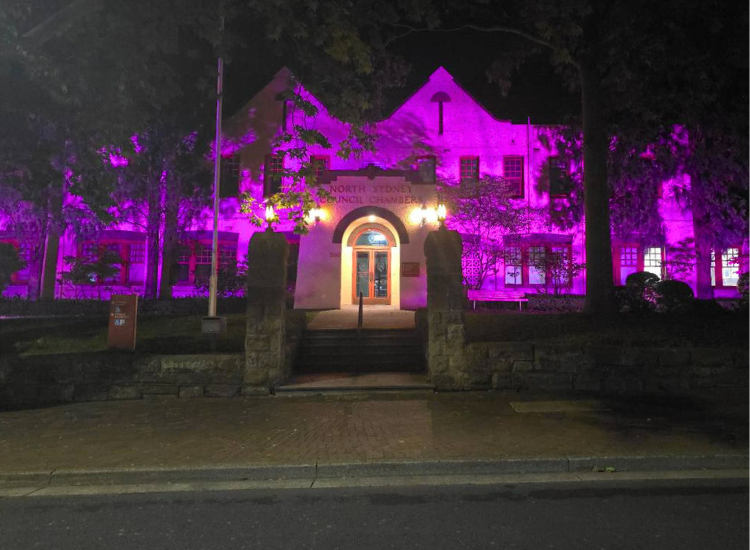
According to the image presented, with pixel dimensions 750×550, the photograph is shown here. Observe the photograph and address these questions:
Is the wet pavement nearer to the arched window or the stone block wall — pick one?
the stone block wall

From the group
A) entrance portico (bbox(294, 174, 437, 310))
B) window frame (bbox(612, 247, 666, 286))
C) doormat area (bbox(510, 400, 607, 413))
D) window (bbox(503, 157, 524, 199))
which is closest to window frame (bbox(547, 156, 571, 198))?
window (bbox(503, 157, 524, 199))

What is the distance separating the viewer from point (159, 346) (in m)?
10.1

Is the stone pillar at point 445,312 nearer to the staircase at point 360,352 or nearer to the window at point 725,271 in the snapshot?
the staircase at point 360,352

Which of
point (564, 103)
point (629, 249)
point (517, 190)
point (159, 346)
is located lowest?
point (159, 346)

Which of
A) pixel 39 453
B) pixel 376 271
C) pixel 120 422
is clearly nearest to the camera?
pixel 39 453

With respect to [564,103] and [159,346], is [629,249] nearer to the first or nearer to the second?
[564,103]

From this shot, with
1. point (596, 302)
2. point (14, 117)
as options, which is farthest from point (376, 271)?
point (14, 117)

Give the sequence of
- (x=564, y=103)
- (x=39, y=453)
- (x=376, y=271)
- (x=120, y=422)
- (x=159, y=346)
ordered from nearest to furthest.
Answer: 1. (x=39, y=453)
2. (x=120, y=422)
3. (x=159, y=346)
4. (x=376, y=271)
5. (x=564, y=103)

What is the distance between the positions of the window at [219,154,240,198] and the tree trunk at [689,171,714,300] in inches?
701

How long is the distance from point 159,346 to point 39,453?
14.6 feet

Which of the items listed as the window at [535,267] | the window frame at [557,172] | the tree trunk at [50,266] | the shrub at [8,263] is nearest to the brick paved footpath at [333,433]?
the window at [535,267]

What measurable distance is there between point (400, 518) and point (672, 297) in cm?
1337

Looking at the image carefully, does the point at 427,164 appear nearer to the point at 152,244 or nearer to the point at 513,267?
the point at 513,267

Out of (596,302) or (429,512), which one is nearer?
(429,512)
